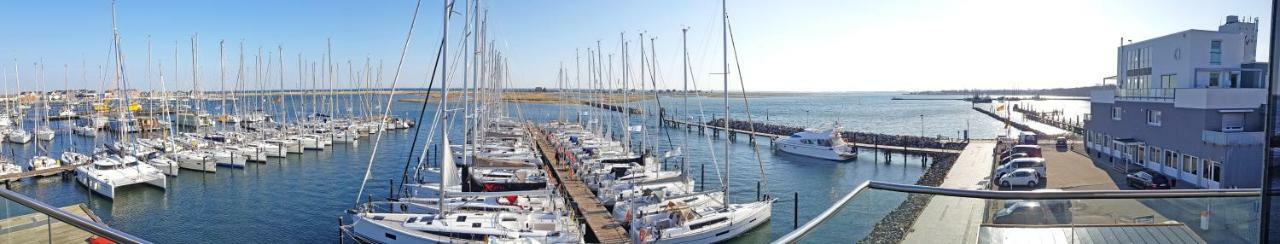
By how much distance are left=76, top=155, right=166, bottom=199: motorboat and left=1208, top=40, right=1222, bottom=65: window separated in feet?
109

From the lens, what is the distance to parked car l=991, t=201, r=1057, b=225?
13.9ft

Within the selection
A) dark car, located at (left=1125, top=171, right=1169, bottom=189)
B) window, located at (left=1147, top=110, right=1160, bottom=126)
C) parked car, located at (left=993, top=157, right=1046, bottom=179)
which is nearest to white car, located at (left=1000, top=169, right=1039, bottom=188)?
parked car, located at (left=993, top=157, right=1046, bottom=179)

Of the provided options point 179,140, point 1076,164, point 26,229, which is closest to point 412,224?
point 26,229

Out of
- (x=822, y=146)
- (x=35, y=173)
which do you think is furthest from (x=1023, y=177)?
(x=35, y=173)

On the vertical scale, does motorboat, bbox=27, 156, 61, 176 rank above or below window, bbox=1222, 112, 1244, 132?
below

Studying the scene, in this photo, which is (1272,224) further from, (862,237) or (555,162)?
(555,162)

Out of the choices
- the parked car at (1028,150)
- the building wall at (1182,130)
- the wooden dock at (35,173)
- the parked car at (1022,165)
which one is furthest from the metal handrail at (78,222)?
the parked car at (1028,150)

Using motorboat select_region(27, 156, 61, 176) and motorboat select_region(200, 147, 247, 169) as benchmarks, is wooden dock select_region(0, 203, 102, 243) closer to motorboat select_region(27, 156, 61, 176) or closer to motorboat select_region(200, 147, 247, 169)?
motorboat select_region(200, 147, 247, 169)

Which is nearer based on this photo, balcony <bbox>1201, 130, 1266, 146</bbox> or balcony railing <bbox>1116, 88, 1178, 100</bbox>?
balcony <bbox>1201, 130, 1266, 146</bbox>

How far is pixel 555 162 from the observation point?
31.3 meters

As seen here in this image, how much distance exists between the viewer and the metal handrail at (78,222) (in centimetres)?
259

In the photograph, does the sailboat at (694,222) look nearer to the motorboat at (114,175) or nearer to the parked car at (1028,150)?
the parked car at (1028,150)

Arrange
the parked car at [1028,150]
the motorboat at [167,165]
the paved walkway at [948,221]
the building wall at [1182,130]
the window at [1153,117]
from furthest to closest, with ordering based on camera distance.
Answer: the motorboat at [167,165] → the parked car at [1028,150] → the window at [1153,117] → the building wall at [1182,130] → the paved walkway at [948,221]

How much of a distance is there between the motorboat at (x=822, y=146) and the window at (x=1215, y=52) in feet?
55.4
